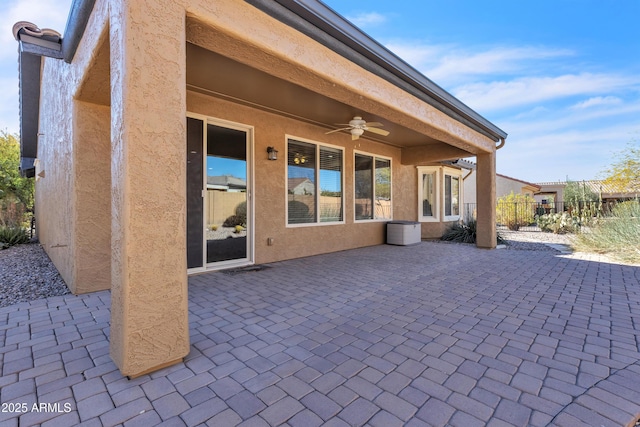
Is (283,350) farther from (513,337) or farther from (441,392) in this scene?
(513,337)

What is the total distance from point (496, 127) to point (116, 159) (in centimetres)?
805

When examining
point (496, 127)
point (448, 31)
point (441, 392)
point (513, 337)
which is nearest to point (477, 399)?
point (441, 392)

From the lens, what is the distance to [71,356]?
2287mm

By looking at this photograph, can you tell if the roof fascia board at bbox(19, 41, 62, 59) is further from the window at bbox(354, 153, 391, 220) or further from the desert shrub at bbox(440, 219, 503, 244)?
the desert shrub at bbox(440, 219, 503, 244)

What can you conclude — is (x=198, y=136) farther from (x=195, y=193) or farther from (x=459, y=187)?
(x=459, y=187)

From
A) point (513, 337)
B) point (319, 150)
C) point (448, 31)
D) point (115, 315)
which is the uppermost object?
point (448, 31)

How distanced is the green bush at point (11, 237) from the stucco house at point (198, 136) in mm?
2655

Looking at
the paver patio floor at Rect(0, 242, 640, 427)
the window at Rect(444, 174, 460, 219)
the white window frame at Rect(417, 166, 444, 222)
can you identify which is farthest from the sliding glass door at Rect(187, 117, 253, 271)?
the window at Rect(444, 174, 460, 219)

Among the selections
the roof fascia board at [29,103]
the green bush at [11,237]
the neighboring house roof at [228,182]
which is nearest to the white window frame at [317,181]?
the neighboring house roof at [228,182]

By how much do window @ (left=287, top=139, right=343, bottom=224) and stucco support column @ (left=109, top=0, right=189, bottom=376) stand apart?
4.31 meters

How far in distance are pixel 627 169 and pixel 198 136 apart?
13156 mm

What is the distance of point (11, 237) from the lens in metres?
8.65

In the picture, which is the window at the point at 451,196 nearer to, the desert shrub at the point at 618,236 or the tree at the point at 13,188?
the desert shrub at the point at 618,236

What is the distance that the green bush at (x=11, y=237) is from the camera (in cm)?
842
